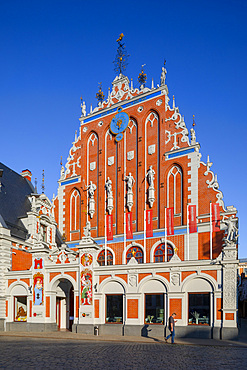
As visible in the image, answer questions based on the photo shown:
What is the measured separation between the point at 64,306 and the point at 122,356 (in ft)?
49.2

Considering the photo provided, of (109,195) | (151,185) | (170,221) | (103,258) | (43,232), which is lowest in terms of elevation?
(103,258)

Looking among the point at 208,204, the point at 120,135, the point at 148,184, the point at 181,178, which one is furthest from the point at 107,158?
the point at 208,204

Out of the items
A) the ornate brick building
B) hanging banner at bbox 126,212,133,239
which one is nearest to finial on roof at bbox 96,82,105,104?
the ornate brick building

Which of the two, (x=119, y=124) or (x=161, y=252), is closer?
(x=161, y=252)

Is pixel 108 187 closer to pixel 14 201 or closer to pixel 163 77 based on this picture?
pixel 14 201

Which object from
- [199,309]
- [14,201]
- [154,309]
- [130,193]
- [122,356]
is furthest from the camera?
[14,201]

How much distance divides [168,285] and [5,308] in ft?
41.3

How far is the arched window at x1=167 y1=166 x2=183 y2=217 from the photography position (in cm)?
2872

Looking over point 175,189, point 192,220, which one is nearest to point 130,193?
point 175,189

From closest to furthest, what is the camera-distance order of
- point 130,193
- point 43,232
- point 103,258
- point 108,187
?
point 130,193 → point 103,258 → point 108,187 → point 43,232

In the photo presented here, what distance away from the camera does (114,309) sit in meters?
24.4

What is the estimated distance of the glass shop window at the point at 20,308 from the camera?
88.9 feet

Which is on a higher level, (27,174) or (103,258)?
(27,174)

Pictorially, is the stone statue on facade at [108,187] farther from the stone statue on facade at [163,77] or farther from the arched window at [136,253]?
the stone statue on facade at [163,77]
